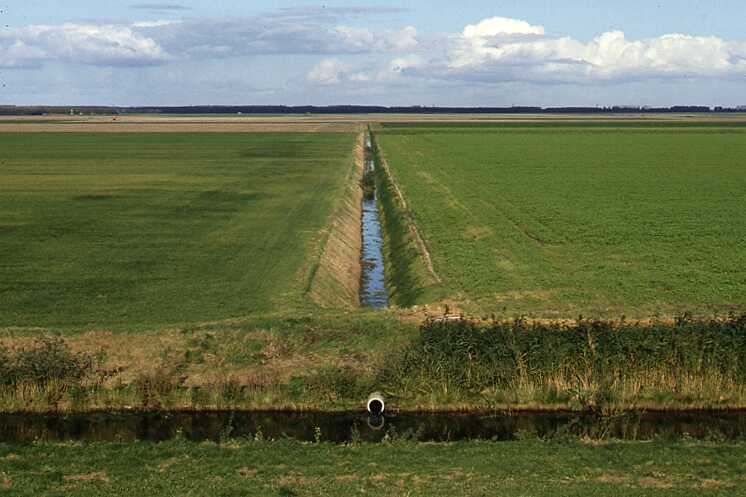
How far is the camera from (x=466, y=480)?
14.9 m

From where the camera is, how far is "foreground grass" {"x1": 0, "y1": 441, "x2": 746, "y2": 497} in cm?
1455

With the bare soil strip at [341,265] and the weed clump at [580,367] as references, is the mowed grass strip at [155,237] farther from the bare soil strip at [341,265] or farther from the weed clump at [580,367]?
the weed clump at [580,367]

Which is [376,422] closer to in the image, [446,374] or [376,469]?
[446,374]

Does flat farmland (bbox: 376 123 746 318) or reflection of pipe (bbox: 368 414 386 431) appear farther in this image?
flat farmland (bbox: 376 123 746 318)

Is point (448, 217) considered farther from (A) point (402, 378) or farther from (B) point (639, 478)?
(B) point (639, 478)

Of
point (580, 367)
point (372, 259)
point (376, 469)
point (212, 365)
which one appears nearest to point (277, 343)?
point (212, 365)

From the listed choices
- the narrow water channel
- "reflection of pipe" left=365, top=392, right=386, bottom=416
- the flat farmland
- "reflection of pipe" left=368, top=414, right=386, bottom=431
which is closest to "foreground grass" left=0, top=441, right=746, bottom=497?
"reflection of pipe" left=368, top=414, right=386, bottom=431

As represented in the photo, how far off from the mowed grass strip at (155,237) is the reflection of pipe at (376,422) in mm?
7277

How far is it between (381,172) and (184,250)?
1716 inches

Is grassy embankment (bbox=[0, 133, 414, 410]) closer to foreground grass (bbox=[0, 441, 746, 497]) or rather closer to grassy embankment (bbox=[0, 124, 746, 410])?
grassy embankment (bbox=[0, 124, 746, 410])

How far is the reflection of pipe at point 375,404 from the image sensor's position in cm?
1997

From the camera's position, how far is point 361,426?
19.5 meters

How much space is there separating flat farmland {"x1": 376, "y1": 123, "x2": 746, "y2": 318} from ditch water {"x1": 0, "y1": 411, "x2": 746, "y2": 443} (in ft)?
18.9

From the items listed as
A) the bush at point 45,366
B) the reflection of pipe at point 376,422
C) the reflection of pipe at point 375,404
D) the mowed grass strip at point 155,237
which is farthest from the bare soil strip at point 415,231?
the bush at point 45,366
